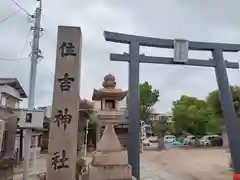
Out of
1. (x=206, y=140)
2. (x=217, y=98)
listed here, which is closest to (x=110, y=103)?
(x=217, y=98)

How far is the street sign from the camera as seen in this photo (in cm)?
1080

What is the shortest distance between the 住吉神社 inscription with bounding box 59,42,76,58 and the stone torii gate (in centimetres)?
320

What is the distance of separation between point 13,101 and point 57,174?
15044mm

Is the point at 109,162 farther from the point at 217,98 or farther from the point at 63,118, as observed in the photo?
the point at 217,98

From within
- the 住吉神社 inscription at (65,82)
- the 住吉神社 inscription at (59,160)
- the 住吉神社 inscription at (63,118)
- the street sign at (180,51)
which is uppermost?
the street sign at (180,51)

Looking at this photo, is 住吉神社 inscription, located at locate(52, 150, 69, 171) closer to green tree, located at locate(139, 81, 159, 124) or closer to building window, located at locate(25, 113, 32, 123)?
building window, located at locate(25, 113, 32, 123)

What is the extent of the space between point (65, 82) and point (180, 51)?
5.55 m

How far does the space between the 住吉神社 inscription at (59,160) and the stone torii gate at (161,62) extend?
3433 mm

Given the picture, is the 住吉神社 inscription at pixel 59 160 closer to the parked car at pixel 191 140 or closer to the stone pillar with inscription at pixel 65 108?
the stone pillar with inscription at pixel 65 108

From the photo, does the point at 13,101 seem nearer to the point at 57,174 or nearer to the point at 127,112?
the point at 127,112

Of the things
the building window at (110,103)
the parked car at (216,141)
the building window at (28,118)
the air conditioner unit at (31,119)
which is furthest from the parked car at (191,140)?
the building window at (28,118)

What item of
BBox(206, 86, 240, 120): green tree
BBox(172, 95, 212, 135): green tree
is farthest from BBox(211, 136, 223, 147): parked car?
BBox(206, 86, 240, 120): green tree

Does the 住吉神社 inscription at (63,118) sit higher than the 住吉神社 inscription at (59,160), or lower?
higher

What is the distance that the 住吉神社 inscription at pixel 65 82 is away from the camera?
687 cm
